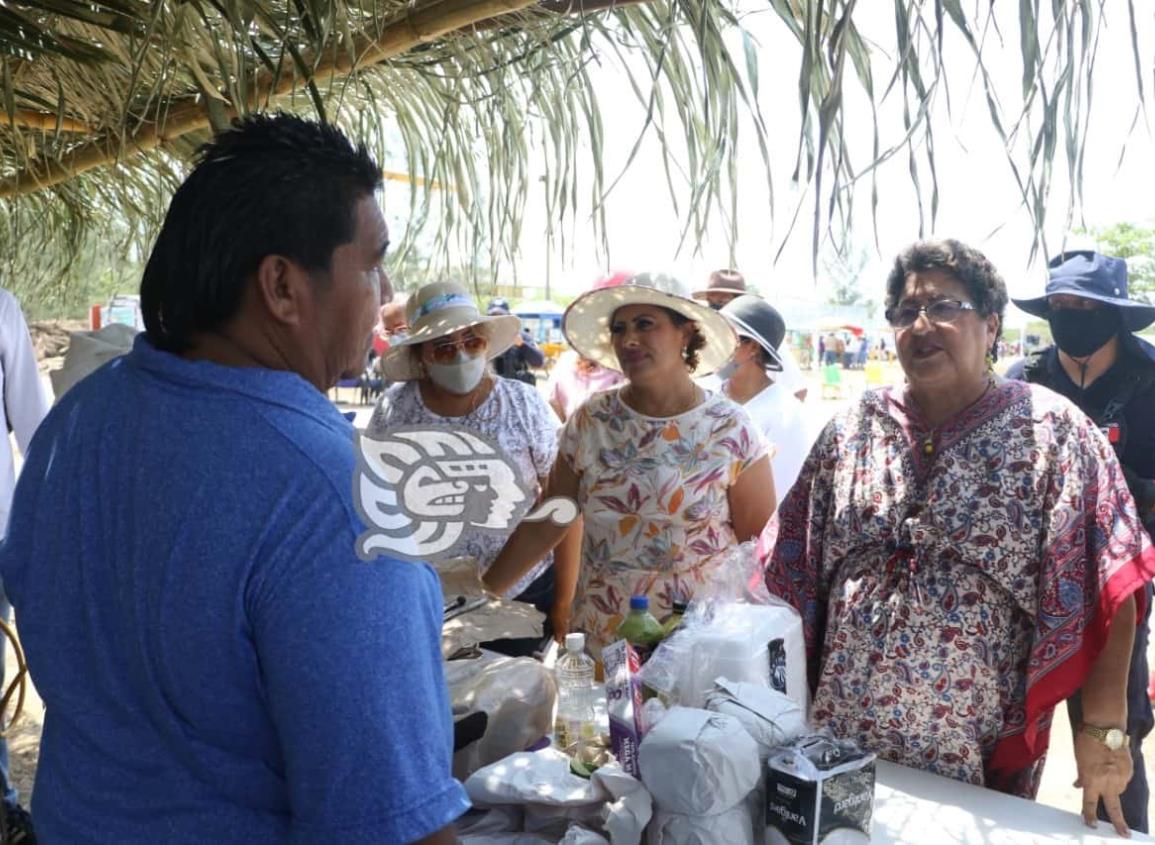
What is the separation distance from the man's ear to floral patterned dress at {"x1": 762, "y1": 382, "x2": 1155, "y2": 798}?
4.42 feet

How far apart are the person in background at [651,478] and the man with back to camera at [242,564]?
1408 millimetres

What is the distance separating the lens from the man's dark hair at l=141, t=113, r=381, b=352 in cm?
77

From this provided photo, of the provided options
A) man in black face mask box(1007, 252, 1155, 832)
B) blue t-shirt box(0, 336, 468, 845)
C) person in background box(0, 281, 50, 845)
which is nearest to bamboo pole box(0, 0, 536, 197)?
person in background box(0, 281, 50, 845)

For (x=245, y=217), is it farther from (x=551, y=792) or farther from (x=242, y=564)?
(x=551, y=792)

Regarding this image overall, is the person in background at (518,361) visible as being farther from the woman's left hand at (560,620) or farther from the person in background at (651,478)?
the person in background at (651,478)

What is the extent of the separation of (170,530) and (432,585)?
22 cm

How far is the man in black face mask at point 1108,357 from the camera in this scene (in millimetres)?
2590

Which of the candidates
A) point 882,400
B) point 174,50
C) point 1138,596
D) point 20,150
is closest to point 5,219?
point 20,150

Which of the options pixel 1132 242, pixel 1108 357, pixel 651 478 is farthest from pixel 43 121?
pixel 1132 242

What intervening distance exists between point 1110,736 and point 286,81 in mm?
2144

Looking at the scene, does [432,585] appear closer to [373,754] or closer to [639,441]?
[373,754]

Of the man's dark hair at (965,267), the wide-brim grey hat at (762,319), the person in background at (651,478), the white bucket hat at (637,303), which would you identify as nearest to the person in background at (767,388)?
the wide-brim grey hat at (762,319)

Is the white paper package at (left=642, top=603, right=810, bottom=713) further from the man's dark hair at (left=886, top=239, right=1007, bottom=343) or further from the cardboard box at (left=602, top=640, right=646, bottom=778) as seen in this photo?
the man's dark hair at (left=886, top=239, right=1007, bottom=343)

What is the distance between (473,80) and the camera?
2.21 metres
